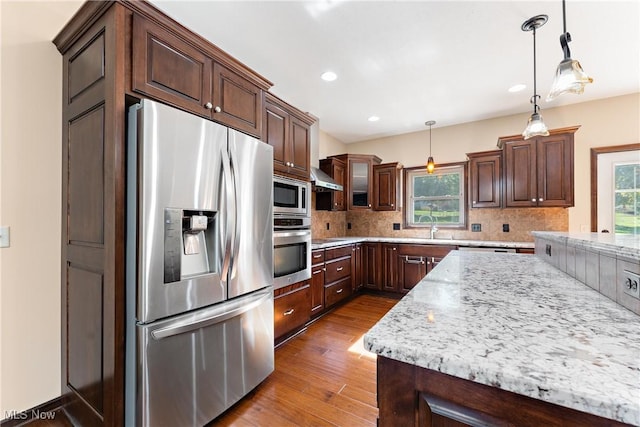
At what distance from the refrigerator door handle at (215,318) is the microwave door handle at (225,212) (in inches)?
7.2

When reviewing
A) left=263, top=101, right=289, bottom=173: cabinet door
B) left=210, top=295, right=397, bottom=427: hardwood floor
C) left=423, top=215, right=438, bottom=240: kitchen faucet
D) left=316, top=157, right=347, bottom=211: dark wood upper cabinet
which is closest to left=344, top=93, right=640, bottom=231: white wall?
left=423, top=215, right=438, bottom=240: kitchen faucet

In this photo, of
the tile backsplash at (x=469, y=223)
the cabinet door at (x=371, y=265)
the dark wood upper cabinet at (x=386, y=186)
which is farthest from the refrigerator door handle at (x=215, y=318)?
the dark wood upper cabinet at (x=386, y=186)

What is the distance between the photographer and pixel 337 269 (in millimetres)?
3666

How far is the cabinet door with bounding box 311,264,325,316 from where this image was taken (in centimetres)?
311

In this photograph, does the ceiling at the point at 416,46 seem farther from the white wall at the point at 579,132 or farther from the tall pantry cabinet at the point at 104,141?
the tall pantry cabinet at the point at 104,141

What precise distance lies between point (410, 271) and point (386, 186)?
1490mm

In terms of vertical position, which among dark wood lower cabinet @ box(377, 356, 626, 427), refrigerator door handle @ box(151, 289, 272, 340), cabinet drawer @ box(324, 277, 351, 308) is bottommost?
cabinet drawer @ box(324, 277, 351, 308)

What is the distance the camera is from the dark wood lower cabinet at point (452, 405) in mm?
489

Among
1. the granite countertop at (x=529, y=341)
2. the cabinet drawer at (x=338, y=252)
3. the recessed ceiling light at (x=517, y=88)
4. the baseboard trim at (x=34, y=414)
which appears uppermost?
the recessed ceiling light at (x=517, y=88)

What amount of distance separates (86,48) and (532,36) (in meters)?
3.21

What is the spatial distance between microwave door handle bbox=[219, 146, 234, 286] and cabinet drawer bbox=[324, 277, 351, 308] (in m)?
1.93

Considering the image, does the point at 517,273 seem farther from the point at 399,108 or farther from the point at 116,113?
the point at 399,108

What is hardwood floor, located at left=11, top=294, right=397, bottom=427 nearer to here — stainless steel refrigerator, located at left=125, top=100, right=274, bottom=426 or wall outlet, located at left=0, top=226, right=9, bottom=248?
stainless steel refrigerator, located at left=125, top=100, right=274, bottom=426

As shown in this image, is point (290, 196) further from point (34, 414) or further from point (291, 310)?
point (34, 414)
